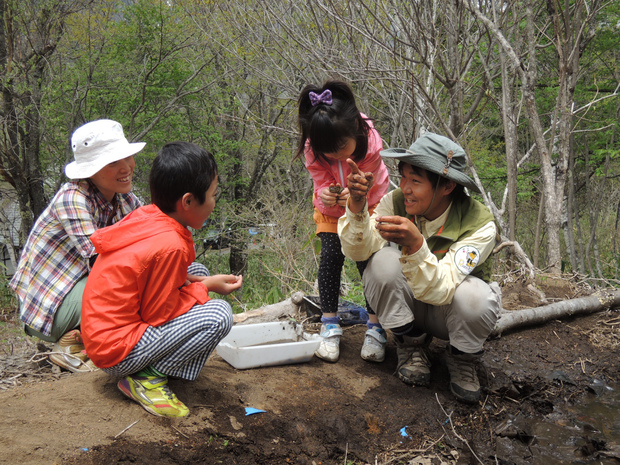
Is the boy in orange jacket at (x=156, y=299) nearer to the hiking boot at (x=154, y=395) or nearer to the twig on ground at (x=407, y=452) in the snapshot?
the hiking boot at (x=154, y=395)

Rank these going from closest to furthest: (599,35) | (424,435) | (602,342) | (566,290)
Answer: (424,435), (602,342), (566,290), (599,35)

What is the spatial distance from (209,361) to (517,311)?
2207 mm

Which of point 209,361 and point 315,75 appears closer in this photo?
point 209,361

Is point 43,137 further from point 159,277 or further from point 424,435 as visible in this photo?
point 424,435

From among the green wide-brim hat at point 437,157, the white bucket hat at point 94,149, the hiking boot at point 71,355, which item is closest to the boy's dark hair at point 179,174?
the white bucket hat at point 94,149

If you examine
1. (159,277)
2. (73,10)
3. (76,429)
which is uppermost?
(73,10)

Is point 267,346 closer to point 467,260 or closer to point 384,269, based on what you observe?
point 384,269

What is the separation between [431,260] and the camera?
6.82 feet

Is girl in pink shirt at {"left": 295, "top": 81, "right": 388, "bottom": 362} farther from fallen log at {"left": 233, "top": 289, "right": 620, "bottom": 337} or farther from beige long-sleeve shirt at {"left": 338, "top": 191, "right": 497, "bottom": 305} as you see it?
fallen log at {"left": 233, "top": 289, "right": 620, "bottom": 337}

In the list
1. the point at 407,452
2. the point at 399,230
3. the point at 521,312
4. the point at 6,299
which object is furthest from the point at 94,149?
the point at 6,299

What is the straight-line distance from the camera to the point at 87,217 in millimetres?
2410

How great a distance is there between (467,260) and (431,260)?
0.25 meters

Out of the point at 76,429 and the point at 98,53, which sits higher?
the point at 98,53

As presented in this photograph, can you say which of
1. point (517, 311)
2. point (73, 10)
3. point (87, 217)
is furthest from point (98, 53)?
point (517, 311)
